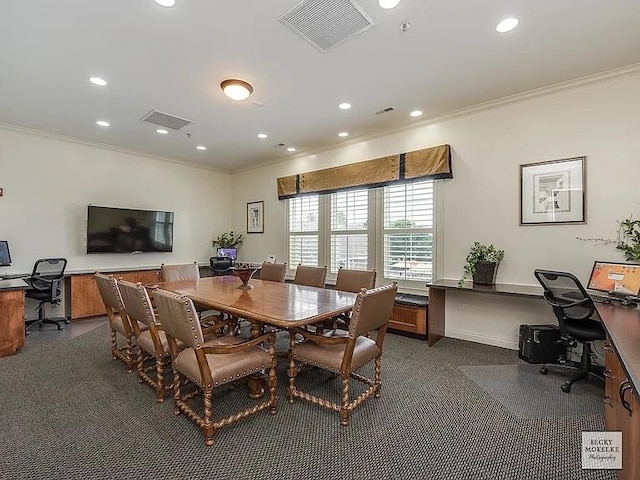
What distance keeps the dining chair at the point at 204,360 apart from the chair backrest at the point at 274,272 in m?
1.96

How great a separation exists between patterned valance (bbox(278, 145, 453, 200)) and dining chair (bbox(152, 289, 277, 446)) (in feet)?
10.6

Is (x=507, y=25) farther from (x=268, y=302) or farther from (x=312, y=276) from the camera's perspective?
(x=312, y=276)

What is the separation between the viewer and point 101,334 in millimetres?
4453

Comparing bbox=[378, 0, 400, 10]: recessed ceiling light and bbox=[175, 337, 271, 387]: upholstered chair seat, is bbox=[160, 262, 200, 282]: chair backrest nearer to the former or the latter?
bbox=[175, 337, 271, 387]: upholstered chair seat

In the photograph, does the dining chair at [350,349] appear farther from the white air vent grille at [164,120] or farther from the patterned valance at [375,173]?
the white air vent grille at [164,120]

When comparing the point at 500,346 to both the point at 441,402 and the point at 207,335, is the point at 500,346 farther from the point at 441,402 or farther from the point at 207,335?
the point at 207,335

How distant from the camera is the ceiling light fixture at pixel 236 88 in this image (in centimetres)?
337

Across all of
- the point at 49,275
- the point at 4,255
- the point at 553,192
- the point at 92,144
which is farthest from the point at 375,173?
the point at 4,255

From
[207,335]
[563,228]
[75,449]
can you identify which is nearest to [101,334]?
[207,335]

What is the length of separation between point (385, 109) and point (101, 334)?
4.87 meters

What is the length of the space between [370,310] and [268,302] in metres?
0.94

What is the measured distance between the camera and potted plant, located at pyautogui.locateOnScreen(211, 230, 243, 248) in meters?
7.38

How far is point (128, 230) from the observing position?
591 centimetres

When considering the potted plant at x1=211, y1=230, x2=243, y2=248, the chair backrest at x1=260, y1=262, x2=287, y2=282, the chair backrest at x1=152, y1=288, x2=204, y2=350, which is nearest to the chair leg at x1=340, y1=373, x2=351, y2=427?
the chair backrest at x1=152, y1=288, x2=204, y2=350
